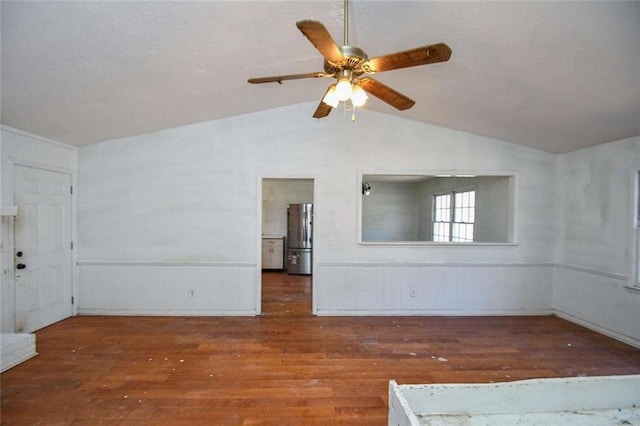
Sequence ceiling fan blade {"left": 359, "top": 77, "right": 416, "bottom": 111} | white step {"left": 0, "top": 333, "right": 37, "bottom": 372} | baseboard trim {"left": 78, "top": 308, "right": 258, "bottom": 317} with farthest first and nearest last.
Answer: baseboard trim {"left": 78, "top": 308, "right": 258, "bottom": 317} < white step {"left": 0, "top": 333, "right": 37, "bottom": 372} < ceiling fan blade {"left": 359, "top": 77, "right": 416, "bottom": 111}

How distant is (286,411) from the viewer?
7.19 feet

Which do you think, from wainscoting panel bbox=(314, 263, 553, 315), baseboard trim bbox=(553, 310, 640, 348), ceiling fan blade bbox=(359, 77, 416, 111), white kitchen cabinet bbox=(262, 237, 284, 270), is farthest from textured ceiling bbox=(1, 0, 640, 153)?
white kitchen cabinet bbox=(262, 237, 284, 270)

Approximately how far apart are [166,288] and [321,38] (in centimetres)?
388

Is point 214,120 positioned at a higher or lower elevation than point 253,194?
higher

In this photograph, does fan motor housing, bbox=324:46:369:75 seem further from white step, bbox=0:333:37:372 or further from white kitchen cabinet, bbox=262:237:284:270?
white kitchen cabinet, bbox=262:237:284:270

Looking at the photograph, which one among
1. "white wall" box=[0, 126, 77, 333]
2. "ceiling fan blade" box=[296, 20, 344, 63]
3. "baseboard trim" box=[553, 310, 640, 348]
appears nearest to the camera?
"ceiling fan blade" box=[296, 20, 344, 63]

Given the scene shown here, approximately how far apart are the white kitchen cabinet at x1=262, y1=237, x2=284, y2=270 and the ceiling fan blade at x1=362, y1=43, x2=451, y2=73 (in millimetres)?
5748

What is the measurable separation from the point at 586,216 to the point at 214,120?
5.03 metres

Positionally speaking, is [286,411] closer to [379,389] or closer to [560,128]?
[379,389]

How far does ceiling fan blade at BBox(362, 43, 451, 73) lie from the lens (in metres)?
1.57

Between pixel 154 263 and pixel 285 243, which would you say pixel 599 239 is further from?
pixel 154 263

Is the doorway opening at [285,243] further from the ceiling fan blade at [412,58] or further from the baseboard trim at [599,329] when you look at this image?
the ceiling fan blade at [412,58]

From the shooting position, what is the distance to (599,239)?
376 cm

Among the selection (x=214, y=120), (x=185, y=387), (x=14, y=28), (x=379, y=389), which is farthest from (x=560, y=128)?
(x=14, y=28)
